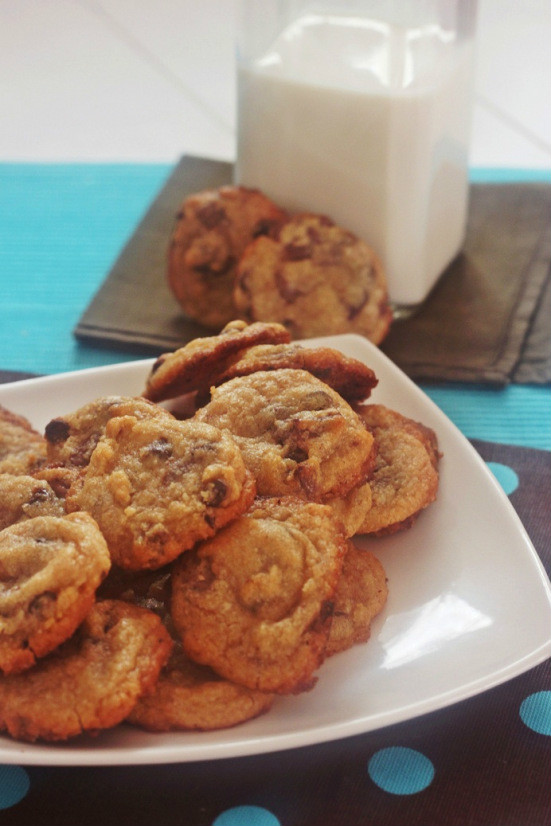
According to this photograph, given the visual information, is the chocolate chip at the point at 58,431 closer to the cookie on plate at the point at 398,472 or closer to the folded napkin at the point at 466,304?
the cookie on plate at the point at 398,472

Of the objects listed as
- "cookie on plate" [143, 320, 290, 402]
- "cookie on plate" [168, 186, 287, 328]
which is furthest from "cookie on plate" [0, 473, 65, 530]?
"cookie on plate" [168, 186, 287, 328]

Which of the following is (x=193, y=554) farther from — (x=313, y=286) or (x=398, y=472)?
(x=313, y=286)

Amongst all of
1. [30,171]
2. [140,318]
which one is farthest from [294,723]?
[30,171]

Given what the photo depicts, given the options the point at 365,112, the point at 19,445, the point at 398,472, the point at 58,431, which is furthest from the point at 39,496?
the point at 365,112

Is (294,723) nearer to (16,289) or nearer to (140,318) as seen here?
(140,318)

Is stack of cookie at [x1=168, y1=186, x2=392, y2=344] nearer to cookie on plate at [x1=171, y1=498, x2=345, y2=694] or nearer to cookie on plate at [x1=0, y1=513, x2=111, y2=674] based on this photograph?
cookie on plate at [x1=171, y1=498, x2=345, y2=694]
